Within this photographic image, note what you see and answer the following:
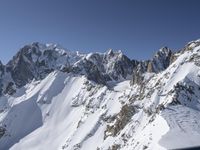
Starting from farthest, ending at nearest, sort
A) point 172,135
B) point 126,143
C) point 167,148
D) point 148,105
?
point 148,105, point 126,143, point 172,135, point 167,148

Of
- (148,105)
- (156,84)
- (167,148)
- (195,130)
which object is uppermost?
(156,84)

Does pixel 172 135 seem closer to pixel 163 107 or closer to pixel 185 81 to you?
pixel 163 107

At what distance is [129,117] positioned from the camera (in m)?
198

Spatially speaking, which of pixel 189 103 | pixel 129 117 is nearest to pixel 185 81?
pixel 189 103

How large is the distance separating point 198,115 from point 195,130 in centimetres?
1606

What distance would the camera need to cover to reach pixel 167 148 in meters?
127

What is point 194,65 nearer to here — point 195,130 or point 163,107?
point 163,107

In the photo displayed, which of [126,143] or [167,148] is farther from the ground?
[126,143]

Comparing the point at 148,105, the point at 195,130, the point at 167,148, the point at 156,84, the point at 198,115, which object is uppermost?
the point at 156,84

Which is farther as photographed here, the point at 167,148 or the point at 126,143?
the point at 126,143

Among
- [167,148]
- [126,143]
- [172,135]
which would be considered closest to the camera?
[167,148]

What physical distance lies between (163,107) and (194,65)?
35.0 metres

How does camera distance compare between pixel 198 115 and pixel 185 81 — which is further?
pixel 185 81

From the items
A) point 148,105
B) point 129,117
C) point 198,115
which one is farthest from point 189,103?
point 129,117
